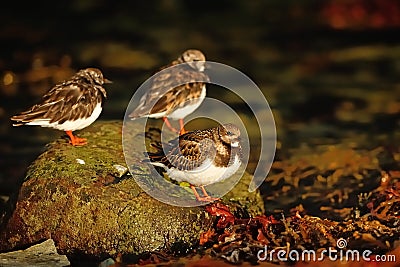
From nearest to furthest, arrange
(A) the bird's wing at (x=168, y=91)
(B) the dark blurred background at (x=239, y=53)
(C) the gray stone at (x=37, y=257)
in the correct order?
(C) the gray stone at (x=37, y=257)
(A) the bird's wing at (x=168, y=91)
(B) the dark blurred background at (x=239, y=53)

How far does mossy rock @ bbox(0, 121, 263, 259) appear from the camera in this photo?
7195mm

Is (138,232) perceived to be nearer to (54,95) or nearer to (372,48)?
(54,95)

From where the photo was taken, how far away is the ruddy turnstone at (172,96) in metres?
8.92

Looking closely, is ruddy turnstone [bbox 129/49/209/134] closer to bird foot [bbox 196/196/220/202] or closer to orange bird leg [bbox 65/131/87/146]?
orange bird leg [bbox 65/131/87/146]

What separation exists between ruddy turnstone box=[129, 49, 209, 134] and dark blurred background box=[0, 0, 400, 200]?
8.07 feet

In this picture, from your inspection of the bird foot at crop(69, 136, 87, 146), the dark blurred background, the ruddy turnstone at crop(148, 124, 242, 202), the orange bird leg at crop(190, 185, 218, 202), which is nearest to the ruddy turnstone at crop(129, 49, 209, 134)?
the bird foot at crop(69, 136, 87, 146)

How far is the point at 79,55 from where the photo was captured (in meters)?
17.7

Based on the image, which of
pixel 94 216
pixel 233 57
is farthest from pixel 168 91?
pixel 233 57

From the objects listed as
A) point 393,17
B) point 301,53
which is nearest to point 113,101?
point 301,53

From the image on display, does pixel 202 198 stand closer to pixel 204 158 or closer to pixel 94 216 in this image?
pixel 204 158

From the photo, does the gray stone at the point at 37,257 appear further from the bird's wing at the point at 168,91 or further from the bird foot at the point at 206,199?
the bird's wing at the point at 168,91

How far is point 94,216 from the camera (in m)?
7.21

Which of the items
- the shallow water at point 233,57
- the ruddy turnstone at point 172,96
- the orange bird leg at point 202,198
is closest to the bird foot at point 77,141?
the ruddy turnstone at point 172,96

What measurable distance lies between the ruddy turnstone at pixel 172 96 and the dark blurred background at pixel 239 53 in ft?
8.07
